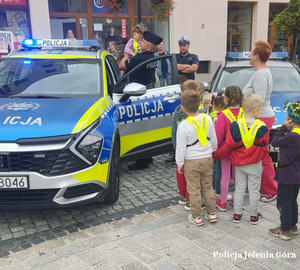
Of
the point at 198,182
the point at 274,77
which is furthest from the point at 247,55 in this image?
the point at 198,182

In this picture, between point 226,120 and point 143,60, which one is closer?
point 226,120

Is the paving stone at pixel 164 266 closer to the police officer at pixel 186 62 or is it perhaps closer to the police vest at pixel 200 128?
the police vest at pixel 200 128

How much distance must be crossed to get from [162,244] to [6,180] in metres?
1.58

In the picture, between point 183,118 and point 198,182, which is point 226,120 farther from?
point 198,182

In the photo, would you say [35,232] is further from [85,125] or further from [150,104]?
[150,104]

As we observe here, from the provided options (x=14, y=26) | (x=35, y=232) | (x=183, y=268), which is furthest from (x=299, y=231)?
(x=14, y=26)

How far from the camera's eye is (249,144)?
3.45m

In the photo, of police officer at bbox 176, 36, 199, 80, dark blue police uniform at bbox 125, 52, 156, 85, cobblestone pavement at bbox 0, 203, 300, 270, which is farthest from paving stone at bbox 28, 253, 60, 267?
police officer at bbox 176, 36, 199, 80

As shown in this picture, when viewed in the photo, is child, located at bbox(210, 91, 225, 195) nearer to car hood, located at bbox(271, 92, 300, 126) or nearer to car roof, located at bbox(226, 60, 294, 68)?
car hood, located at bbox(271, 92, 300, 126)

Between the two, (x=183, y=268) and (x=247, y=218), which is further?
(x=247, y=218)

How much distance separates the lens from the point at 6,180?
10.6 ft

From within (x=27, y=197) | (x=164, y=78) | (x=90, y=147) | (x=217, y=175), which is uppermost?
(x=164, y=78)

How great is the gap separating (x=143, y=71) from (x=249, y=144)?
211cm

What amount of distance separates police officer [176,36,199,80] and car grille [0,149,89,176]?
3549 millimetres
